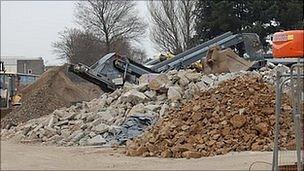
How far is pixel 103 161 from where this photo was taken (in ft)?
35.3

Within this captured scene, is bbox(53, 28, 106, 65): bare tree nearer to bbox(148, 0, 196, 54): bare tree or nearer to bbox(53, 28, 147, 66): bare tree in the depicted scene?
bbox(53, 28, 147, 66): bare tree

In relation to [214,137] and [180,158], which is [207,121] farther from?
[180,158]

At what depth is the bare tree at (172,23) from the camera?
5079 centimetres

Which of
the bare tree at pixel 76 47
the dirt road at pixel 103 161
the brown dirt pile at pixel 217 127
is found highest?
the bare tree at pixel 76 47

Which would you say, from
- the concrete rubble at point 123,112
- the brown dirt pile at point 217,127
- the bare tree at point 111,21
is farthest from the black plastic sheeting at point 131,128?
the bare tree at point 111,21

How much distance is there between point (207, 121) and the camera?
14.5m

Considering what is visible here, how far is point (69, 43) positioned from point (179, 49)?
16007 mm

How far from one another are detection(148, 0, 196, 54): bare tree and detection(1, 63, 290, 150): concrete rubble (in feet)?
97.8

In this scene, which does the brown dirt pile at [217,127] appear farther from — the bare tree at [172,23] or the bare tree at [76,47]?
the bare tree at [172,23]

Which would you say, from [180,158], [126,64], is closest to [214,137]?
[180,158]

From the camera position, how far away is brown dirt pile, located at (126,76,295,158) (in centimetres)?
1347

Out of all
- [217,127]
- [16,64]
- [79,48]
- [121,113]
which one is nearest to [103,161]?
[16,64]

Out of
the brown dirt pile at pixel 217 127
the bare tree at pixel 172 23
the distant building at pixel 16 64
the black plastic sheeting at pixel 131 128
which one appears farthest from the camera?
the bare tree at pixel 172 23

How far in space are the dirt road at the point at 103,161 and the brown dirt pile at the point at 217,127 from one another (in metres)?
0.56
